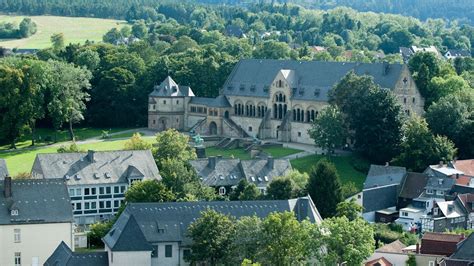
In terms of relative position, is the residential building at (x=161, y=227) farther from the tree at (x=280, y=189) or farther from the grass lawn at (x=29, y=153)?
the grass lawn at (x=29, y=153)

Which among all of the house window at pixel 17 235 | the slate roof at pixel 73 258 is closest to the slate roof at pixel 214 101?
the house window at pixel 17 235

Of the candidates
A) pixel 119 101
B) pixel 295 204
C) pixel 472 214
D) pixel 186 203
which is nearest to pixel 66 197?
pixel 186 203

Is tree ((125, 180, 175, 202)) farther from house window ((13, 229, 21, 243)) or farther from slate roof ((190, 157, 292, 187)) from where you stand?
slate roof ((190, 157, 292, 187))

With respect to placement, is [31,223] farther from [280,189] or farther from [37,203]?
[280,189]

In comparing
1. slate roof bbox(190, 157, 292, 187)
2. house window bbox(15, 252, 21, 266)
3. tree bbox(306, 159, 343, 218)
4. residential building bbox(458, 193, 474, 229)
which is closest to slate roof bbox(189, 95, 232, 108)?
slate roof bbox(190, 157, 292, 187)

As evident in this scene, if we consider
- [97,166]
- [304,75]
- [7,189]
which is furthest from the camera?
[304,75]

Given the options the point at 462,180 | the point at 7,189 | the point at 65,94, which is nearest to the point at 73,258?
the point at 7,189

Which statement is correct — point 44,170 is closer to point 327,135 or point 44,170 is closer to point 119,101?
point 327,135
